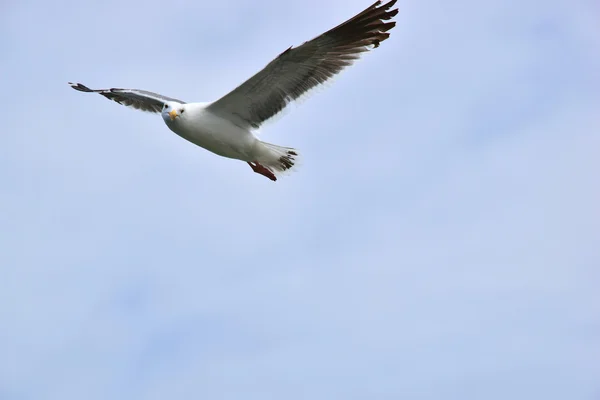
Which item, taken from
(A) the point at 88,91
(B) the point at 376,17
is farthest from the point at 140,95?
(B) the point at 376,17

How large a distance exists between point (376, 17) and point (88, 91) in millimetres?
5628

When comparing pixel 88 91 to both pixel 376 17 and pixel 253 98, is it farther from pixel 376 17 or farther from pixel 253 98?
pixel 376 17

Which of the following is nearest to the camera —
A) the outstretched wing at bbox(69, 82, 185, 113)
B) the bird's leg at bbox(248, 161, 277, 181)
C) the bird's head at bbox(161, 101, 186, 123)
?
the bird's head at bbox(161, 101, 186, 123)

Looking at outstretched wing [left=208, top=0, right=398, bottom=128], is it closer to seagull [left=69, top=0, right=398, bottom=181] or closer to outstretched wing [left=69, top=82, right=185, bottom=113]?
seagull [left=69, top=0, right=398, bottom=181]

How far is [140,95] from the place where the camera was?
15.5 m

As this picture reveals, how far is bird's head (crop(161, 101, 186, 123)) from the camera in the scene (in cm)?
1373

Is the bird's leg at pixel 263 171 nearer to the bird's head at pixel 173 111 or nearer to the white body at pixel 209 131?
the white body at pixel 209 131

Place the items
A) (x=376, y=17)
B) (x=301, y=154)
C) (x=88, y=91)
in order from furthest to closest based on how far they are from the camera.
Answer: (x=88, y=91), (x=301, y=154), (x=376, y=17)

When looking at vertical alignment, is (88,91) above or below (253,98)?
above

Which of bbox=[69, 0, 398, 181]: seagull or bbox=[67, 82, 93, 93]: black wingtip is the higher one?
bbox=[67, 82, 93, 93]: black wingtip

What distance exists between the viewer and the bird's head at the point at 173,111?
13.7 m

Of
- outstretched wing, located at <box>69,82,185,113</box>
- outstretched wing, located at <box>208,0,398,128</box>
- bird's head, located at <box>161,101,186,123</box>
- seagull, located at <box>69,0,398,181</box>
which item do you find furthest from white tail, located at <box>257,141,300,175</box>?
outstretched wing, located at <box>69,82,185,113</box>

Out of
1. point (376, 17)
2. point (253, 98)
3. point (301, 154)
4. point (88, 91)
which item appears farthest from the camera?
point (88, 91)

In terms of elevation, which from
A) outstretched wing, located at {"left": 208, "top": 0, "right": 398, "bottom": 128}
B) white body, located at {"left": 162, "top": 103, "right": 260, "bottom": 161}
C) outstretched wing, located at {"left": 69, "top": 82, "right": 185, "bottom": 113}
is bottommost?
white body, located at {"left": 162, "top": 103, "right": 260, "bottom": 161}
